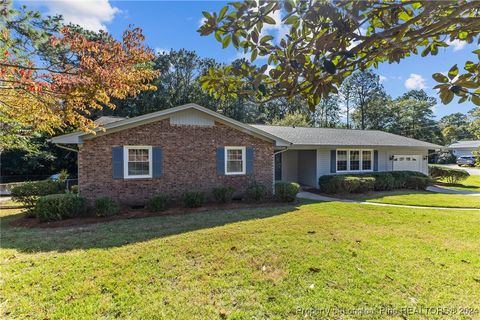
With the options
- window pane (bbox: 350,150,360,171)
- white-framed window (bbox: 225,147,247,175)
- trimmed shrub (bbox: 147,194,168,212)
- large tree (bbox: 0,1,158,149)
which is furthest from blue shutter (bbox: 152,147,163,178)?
window pane (bbox: 350,150,360,171)

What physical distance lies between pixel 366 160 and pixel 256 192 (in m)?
9.59

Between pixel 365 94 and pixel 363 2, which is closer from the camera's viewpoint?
pixel 363 2

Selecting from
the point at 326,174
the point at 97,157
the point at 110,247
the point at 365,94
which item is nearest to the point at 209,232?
the point at 110,247

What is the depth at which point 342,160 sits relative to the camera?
53.7 ft

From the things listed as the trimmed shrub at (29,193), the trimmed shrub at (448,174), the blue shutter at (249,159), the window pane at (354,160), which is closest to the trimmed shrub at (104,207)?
the trimmed shrub at (29,193)

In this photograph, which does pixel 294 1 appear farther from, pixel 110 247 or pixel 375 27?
pixel 110 247

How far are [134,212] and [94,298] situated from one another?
6.07 meters

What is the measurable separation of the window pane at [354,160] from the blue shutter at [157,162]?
1185 centimetres

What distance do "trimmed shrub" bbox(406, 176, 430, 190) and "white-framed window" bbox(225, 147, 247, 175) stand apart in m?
11.3

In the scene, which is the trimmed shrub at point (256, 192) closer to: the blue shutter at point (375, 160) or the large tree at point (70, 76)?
the large tree at point (70, 76)

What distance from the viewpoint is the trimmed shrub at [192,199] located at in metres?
10.1

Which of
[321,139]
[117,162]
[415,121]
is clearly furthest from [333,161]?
[415,121]

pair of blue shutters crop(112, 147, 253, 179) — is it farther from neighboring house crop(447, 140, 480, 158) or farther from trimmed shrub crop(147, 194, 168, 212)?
neighboring house crop(447, 140, 480, 158)

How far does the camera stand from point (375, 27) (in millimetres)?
2035
